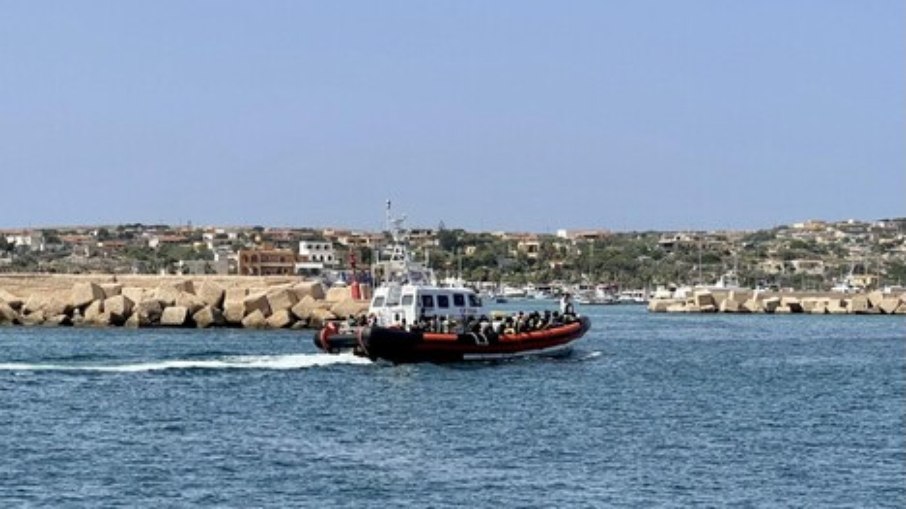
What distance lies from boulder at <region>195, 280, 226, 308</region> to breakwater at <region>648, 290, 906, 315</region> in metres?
72.1

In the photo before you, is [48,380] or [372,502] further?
[48,380]

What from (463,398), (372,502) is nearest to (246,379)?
(463,398)

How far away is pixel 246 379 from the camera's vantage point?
52438 mm

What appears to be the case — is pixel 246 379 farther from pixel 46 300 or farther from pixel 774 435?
pixel 46 300

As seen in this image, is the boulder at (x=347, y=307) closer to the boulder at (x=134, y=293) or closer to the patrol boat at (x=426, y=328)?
the boulder at (x=134, y=293)

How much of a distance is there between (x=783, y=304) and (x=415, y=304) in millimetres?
103086

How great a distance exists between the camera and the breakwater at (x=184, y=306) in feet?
294

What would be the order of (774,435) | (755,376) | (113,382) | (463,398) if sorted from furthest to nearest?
(755,376), (113,382), (463,398), (774,435)

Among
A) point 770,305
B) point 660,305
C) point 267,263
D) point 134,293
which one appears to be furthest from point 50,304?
point 660,305

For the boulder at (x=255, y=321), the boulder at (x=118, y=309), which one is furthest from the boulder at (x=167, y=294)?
the boulder at (x=255, y=321)

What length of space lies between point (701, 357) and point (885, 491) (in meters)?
38.3

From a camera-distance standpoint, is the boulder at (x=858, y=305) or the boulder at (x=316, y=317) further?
the boulder at (x=858, y=305)

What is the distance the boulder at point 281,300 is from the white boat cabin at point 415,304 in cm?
2984

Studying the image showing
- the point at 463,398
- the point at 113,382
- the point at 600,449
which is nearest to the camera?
the point at 600,449
